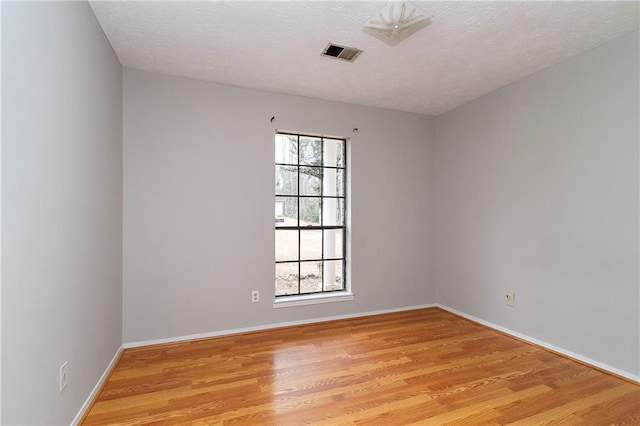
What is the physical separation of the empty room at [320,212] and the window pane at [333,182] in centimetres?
2

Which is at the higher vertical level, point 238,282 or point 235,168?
point 235,168

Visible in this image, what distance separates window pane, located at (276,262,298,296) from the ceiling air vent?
7.27 ft

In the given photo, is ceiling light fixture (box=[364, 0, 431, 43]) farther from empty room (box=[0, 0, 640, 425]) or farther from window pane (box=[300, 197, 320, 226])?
window pane (box=[300, 197, 320, 226])

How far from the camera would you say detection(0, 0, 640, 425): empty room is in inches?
64.6

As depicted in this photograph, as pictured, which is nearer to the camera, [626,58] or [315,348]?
[626,58]

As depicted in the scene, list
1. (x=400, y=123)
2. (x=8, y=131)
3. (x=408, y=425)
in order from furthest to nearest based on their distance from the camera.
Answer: (x=400, y=123) < (x=408, y=425) < (x=8, y=131)

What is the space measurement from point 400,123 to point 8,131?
3727mm

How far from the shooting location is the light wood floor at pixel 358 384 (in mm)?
1890

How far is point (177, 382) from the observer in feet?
7.39

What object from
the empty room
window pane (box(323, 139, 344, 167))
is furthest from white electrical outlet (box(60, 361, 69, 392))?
window pane (box(323, 139, 344, 167))

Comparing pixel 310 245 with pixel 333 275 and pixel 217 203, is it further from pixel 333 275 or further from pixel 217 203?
pixel 217 203

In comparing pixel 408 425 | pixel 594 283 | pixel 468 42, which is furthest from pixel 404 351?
pixel 468 42

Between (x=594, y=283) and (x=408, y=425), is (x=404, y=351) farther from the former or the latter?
(x=594, y=283)

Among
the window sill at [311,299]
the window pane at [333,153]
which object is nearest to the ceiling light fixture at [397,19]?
the window pane at [333,153]
